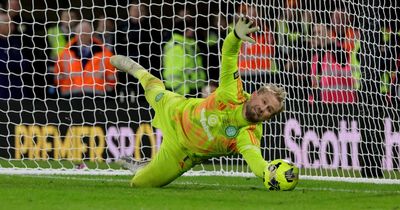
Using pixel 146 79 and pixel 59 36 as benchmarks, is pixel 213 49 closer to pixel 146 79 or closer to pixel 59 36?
pixel 59 36

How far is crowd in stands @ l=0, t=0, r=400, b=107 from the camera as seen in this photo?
1412cm

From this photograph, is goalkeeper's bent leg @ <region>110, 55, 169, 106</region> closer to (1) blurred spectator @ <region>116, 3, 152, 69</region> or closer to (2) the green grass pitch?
(2) the green grass pitch

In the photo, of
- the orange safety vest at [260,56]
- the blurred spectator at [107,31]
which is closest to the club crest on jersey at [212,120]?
the orange safety vest at [260,56]

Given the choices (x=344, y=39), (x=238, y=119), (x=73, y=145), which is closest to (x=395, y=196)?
(x=238, y=119)

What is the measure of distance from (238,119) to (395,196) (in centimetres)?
155

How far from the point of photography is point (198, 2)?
14.2 metres

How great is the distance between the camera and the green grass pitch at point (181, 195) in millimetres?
8422

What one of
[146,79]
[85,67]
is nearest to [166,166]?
[146,79]

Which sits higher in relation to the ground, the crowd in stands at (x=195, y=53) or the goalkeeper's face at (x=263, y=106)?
the crowd in stands at (x=195, y=53)

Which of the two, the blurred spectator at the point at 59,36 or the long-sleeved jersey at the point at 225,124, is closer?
the long-sleeved jersey at the point at 225,124

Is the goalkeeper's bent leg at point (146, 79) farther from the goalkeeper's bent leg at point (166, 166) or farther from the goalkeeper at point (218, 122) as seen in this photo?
the goalkeeper's bent leg at point (166, 166)

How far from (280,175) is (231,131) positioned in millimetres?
657

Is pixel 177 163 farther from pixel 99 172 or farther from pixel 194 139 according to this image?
pixel 99 172

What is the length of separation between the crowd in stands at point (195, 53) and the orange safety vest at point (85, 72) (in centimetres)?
1
